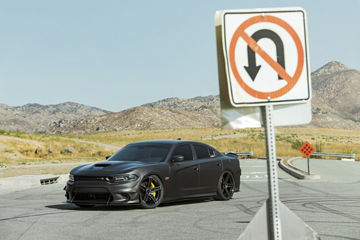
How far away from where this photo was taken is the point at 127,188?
12.1 metres

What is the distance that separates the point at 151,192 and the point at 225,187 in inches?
99.6

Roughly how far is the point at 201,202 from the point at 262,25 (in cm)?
980

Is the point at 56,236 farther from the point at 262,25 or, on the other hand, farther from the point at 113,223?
the point at 262,25

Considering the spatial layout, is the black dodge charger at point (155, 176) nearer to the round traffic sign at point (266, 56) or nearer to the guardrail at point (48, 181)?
the round traffic sign at point (266, 56)

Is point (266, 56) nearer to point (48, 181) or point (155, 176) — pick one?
point (155, 176)

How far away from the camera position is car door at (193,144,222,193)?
13992 mm

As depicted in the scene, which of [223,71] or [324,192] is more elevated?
[223,71]

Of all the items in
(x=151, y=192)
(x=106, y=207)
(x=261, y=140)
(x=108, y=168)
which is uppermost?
(x=108, y=168)

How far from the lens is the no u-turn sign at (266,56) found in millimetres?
4707

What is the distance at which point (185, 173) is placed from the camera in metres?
13.6

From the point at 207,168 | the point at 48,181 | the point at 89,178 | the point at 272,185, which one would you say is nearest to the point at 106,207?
the point at 89,178

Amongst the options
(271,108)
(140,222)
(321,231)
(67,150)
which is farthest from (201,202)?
(67,150)

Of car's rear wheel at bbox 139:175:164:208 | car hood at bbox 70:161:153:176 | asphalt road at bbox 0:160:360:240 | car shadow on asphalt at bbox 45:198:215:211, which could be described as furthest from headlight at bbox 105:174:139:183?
car shadow on asphalt at bbox 45:198:215:211

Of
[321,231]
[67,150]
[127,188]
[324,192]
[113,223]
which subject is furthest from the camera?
[67,150]
